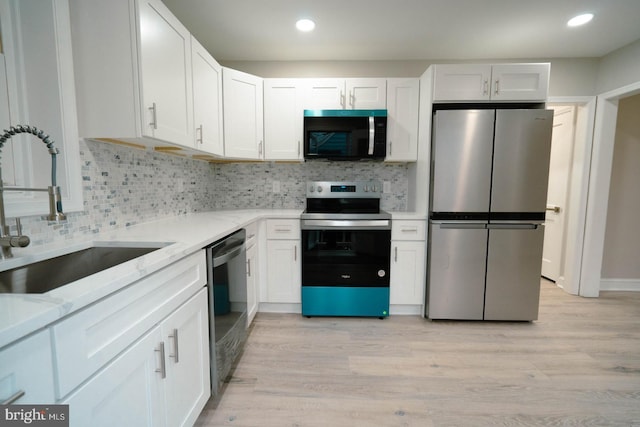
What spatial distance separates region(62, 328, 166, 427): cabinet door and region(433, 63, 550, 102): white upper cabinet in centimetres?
256

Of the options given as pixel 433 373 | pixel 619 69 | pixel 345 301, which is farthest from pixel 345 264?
pixel 619 69

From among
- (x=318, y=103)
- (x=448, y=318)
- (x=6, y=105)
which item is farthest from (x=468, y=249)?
(x=6, y=105)

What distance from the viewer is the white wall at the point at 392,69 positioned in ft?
8.80

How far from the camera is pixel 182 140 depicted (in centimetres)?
159

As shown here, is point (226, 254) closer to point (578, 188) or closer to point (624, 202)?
point (578, 188)

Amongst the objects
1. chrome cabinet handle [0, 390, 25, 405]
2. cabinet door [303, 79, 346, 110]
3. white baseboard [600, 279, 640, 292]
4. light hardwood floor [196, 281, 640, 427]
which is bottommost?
light hardwood floor [196, 281, 640, 427]

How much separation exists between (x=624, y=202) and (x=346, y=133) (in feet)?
10.4

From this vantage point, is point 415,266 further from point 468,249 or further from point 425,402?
point 425,402

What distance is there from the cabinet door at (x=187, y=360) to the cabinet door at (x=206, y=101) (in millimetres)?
1111

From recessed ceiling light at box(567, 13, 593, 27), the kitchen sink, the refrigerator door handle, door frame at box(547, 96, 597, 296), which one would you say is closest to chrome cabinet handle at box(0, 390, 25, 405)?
the kitchen sink

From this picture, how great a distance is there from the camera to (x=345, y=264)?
91.1 inches

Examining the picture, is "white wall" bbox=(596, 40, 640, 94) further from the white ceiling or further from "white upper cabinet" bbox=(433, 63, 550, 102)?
"white upper cabinet" bbox=(433, 63, 550, 102)

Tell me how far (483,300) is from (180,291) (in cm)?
234

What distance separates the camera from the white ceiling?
186cm
